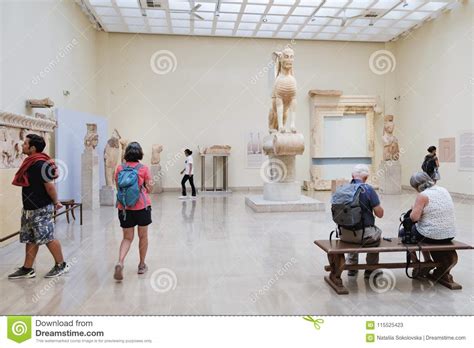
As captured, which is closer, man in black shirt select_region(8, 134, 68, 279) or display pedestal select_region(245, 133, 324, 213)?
man in black shirt select_region(8, 134, 68, 279)

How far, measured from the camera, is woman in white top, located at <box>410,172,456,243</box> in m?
4.00

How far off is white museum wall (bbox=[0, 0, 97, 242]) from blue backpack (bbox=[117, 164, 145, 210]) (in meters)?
2.78

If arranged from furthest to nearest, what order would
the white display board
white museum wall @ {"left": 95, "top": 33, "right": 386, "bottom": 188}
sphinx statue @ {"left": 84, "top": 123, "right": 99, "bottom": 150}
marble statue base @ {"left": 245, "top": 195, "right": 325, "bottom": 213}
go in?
the white display board
white museum wall @ {"left": 95, "top": 33, "right": 386, "bottom": 188}
sphinx statue @ {"left": 84, "top": 123, "right": 99, "bottom": 150}
marble statue base @ {"left": 245, "top": 195, "right": 325, "bottom": 213}

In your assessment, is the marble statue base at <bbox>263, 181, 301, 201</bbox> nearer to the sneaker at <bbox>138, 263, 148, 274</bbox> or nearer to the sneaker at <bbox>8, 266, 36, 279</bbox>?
the sneaker at <bbox>138, 263, 148, 274</bbox>

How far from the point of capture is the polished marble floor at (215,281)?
143 inches

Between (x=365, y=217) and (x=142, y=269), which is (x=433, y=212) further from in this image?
(x=142, y=269)

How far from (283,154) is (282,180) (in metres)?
0.69

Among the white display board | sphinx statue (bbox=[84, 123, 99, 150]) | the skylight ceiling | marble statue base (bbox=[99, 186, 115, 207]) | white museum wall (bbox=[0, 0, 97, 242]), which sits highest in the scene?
the skylight ceiling

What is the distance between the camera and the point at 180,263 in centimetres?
514

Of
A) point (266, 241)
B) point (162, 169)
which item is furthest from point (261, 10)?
point (266, 241)

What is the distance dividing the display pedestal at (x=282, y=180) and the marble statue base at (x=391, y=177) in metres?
4.47

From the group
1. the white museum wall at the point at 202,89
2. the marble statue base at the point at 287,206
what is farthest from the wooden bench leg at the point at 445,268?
the white museum wall at the point at 202,89

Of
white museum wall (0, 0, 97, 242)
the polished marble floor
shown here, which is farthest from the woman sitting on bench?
white museum wall (0, 0, 97, 242)

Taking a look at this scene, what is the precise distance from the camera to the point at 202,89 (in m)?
15.9
